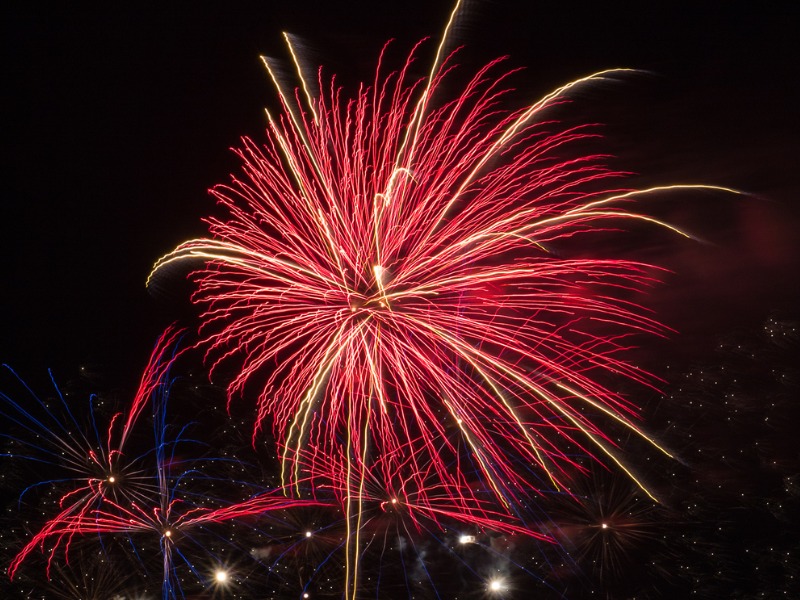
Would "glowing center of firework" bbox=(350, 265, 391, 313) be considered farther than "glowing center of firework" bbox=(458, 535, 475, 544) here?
No

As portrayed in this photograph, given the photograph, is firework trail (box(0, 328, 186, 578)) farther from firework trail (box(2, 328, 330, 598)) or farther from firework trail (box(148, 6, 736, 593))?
firework trail (box(148, 6, 736, 593))

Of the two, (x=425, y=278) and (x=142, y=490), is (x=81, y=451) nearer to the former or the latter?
(x=142, y=490)

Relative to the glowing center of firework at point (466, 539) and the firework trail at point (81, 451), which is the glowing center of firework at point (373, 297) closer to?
the glowing center of firework at point (466, 539)

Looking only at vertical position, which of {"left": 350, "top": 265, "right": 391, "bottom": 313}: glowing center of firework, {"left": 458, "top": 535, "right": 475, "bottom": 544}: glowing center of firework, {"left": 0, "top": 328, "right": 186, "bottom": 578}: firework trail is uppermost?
{"left": 350, "top": 265, "right": 391, "bottom": 313}: glowing center of firework

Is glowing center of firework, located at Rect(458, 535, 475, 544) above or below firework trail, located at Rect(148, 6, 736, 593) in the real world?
below

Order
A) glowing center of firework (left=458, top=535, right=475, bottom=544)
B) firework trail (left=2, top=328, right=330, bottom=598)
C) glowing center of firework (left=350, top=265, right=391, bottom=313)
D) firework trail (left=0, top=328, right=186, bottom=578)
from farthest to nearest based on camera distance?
firework trail (left=0, top=328, right=186, bottom=578) → firework trail (left=2, top=328, right=330, bottom=598) → glowing center of firework (left=458, top=535, right=475, bottom=544) → glowing center of firework (left=350, top=265, right=391, bottom=313)

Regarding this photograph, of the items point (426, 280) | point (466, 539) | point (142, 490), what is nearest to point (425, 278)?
point (426, 280)

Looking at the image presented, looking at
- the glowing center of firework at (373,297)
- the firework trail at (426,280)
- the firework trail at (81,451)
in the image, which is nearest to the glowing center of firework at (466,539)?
the firework trail at (426,280)

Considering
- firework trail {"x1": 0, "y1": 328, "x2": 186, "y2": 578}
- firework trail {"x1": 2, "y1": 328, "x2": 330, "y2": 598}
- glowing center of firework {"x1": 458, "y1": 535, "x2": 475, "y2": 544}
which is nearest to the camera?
glowing center of firework {"x1": 458, "y1": 535, "x2": 475, "y2": 544}

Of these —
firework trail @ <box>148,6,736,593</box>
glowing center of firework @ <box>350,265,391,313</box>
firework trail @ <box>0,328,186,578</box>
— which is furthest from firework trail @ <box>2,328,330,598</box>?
glowing center of firework @ <box>350,265,391,313</box>
